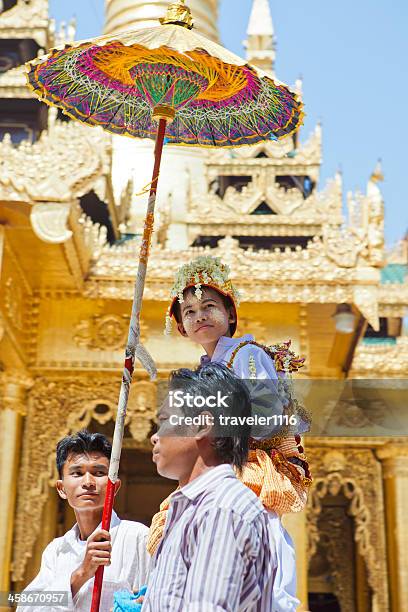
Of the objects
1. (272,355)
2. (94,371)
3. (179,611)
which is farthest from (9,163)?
(179,611)

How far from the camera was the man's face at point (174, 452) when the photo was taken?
1.92 meters

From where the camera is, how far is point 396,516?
1120 centimetres

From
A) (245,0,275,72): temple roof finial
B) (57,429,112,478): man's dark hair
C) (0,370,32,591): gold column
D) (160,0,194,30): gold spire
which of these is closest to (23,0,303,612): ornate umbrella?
(160,0,194,30): gold spire

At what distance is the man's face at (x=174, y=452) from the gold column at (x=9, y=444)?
6.31 m

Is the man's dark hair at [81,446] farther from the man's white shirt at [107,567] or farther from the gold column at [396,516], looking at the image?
the gold column at [396,516]

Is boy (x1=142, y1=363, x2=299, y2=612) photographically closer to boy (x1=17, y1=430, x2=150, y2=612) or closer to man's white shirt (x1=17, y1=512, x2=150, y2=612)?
boy (x1=17, y1=430, x2=150, y2=612)

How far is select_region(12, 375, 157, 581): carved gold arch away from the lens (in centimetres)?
816

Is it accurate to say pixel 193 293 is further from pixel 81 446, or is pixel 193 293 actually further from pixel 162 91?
pixel 162 91

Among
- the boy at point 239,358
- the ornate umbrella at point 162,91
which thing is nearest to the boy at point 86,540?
the boy at point 239,358

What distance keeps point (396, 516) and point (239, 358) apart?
Answer: 8949 mm

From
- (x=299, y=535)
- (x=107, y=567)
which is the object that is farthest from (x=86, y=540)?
(x=299, y=535)

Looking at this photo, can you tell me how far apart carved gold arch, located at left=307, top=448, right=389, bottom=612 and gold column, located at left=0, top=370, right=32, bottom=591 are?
4.13 meters

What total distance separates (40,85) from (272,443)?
1990 mm

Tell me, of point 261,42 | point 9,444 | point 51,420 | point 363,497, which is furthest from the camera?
point 261,42
